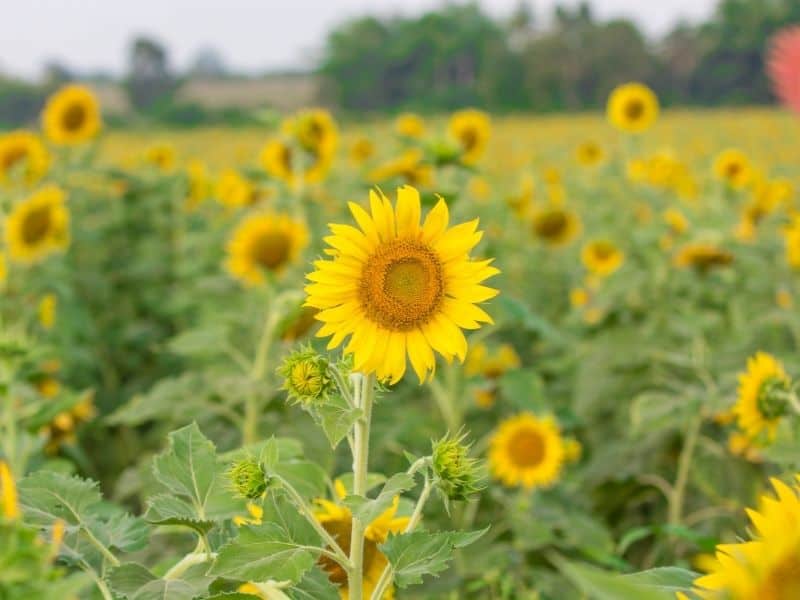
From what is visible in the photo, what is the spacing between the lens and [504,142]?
10.4 meters

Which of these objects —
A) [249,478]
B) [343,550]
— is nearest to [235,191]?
[343,550]

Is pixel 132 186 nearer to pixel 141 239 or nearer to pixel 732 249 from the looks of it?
pixel 141 239

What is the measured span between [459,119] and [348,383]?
2980 millimetres

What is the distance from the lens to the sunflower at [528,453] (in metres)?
2.25

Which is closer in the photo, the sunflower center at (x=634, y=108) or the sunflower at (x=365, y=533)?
the sunflower at (x=365, y=533)

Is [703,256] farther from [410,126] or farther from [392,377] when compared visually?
Answer: [392,377]

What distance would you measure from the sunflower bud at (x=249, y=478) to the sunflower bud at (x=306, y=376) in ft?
0.25

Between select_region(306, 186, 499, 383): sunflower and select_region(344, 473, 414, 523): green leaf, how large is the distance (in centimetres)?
12

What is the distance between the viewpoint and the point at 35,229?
3.13 meters

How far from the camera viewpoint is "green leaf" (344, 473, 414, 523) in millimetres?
827

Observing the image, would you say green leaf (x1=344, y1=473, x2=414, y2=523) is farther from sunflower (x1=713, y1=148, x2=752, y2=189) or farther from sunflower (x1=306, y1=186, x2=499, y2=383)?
sunflower (x1=713, y1=148, x2=752, y2=189)

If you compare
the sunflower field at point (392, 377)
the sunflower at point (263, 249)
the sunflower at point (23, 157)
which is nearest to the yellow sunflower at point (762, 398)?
the sunflower field at point (392, 377)

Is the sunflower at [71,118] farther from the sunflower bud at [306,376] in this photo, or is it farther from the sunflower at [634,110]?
the sunflower bud at [306,376]

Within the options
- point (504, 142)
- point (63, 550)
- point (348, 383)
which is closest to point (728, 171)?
point (348, 383)
